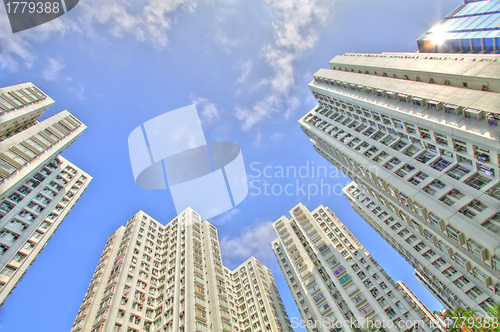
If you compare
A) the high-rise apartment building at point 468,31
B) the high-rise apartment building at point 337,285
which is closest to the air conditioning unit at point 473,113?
the high-rise apartment building at point 337,285

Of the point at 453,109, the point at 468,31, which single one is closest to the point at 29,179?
the point at 453,109

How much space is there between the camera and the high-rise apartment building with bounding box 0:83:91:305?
95.3 ft

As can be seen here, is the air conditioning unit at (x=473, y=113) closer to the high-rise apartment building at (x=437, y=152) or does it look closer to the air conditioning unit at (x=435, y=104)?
the high-rise apartment building at (x=437, y=152)

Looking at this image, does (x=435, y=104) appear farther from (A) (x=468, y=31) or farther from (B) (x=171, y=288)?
(B) (x=171, y=288)

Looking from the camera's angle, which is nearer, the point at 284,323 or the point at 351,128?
the point at 351,128

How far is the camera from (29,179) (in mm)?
36812

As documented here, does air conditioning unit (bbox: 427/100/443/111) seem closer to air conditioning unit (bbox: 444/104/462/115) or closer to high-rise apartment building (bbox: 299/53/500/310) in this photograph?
high-rise apartment building (bbox: 299/53/500/310)

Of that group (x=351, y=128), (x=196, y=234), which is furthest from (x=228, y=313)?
(x=351, y=128)

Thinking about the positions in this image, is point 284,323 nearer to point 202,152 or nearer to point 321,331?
point 321,331

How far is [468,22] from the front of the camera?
46.5 metres

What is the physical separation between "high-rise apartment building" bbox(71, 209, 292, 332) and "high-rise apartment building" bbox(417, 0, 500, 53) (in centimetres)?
Result: 6697

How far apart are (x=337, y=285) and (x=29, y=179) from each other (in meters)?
55.0

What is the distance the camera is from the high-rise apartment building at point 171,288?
107 ft

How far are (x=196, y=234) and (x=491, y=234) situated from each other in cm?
4719
